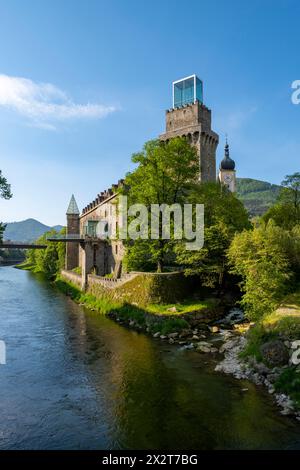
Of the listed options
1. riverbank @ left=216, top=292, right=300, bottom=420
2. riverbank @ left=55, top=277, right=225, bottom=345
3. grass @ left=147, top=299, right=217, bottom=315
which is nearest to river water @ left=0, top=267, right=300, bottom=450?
riverbank @ left=216, top=292, right=300, bottom=420

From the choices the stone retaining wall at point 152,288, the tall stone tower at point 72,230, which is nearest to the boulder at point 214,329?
the stone retaining wall at point 152,288

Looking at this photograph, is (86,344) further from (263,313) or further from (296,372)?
(296,372)

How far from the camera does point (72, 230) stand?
243 feet

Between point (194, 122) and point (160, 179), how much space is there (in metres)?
19.2

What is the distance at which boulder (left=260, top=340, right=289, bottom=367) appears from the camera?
18.4 m

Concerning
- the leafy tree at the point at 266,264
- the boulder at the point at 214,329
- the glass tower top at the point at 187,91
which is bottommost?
the boulder at the point at 214,329

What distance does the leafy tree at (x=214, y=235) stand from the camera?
32344mm

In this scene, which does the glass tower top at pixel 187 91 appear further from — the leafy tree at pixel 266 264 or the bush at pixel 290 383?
the bush at pixel 290 383

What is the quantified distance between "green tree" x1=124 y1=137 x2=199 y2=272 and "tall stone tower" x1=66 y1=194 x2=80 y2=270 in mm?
33473

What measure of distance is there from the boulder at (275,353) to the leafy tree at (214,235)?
12.4 meters

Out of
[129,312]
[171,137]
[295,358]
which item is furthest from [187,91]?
[295,358]

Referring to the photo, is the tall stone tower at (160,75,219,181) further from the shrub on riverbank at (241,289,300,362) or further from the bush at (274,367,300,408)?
the bush at (274,367,300,408)

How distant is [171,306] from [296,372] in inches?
582
